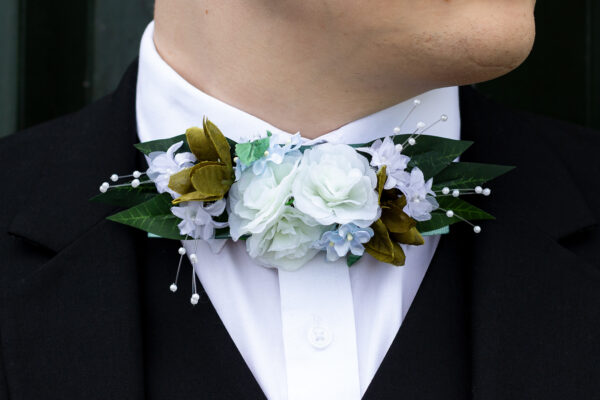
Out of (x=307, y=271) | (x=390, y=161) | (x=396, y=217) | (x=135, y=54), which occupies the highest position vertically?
(x=135, y=54)

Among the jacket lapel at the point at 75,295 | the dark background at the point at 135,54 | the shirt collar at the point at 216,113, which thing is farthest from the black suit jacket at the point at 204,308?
the dark background at the point at 135,54

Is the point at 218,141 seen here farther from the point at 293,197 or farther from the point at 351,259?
the point at 351,259

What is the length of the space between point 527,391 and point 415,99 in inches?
24.4

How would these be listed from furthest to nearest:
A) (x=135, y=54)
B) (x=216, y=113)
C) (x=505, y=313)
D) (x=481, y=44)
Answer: (x=135, y=54), (x=216, y=113), (x=505, y=313), (x=481, y=44)

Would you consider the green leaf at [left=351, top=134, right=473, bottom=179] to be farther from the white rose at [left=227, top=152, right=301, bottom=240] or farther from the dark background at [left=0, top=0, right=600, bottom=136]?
the dark background at [left=0, top=0, right=600, bottom=136]

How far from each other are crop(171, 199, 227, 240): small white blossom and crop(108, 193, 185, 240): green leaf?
0.12 ft

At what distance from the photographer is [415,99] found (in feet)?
5.49

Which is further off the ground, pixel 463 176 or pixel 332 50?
pixel 332 50

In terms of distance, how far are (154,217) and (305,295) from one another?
0.33m

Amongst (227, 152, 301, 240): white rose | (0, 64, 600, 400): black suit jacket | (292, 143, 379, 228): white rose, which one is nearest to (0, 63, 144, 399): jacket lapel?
(0, 64, 600, 400): black suit jacket

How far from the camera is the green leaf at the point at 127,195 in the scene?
5.21 ft

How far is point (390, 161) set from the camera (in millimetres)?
1507

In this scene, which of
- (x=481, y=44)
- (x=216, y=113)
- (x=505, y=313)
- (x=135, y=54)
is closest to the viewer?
(x=481, y=44)

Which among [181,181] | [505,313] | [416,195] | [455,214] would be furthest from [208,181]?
[505,313]
